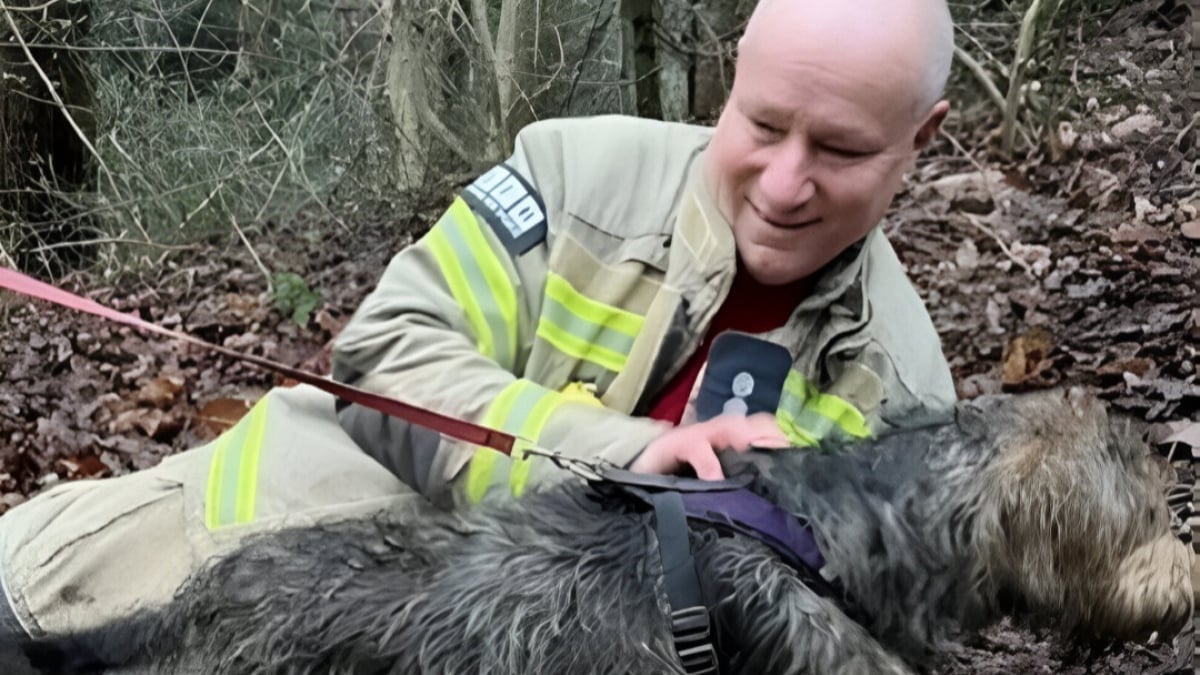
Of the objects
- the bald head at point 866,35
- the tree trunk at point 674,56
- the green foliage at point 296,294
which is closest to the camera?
the bald head at point 866,35

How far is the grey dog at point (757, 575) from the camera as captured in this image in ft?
6.28

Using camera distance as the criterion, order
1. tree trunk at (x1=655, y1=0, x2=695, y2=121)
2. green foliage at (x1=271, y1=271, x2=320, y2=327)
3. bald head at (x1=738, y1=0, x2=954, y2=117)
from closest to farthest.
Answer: bald head at (x1=738, y1=0, x2=954, y2=117)
tree trunk at (x1=655, y1=0, x2=695, y2=121)
green foliage at (x1=271, y1=271, x2=320, y2=327)

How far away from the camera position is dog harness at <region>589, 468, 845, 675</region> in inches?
74.2

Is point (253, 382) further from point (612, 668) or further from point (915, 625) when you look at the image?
point (915, 625)

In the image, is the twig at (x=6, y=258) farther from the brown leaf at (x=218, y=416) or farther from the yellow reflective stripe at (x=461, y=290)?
the yellow reflective stripe at (x=461, y=290)

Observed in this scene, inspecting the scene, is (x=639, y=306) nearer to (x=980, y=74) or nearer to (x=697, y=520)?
Answer: (x=697, y=520)

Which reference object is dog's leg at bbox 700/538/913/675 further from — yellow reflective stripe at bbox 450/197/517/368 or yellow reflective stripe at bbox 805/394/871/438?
yellow reflective stripe at bbox 450/197/517/368

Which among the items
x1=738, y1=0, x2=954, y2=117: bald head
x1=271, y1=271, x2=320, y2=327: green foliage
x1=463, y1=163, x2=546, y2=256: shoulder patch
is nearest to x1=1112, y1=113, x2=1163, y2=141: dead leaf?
x1=738, y1=0, x2=954, y2=117: bald head

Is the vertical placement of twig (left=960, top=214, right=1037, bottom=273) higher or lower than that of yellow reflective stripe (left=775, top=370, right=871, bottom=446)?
higher

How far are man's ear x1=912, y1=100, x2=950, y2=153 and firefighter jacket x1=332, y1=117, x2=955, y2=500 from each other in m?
0.20

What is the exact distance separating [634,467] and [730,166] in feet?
2.00

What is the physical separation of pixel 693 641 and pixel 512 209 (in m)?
0.89

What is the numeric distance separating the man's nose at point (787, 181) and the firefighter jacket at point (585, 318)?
133 millimetres

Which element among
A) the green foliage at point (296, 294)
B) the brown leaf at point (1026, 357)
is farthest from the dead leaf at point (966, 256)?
the green foliage at point (296, 294)
